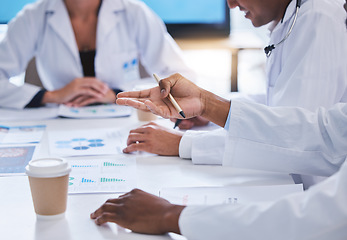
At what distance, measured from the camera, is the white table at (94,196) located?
100cm

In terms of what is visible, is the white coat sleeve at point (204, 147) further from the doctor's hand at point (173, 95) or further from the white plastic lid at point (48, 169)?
the white plastic lid at point (48, 169)

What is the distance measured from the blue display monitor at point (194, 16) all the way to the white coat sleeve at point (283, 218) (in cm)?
252

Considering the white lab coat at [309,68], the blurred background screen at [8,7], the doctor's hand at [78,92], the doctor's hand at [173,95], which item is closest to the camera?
the doctor's hand at [173,95]

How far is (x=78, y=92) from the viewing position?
2.04 metres

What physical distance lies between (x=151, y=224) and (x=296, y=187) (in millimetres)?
394

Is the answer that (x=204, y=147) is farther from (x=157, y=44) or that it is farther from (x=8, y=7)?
(x=8, y=7)

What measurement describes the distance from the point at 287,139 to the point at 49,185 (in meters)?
0.61

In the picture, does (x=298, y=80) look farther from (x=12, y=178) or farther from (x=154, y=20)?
(x=154, y=20)

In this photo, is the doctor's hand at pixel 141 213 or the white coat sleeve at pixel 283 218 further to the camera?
the doctor's hand at pixel 141 213

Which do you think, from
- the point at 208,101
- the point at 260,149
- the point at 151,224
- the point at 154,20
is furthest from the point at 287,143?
the point at 154,20

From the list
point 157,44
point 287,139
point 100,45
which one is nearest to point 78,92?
point 100,45

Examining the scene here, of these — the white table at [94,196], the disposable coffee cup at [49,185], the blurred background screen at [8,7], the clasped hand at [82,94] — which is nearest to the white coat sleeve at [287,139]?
the white table at [94,196]

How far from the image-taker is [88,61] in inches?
93.7

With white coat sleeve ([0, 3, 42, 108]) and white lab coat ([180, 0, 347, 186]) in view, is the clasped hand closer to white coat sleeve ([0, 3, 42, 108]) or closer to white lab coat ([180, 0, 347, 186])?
white coat sleeve ([0, 3, 42, 108])
